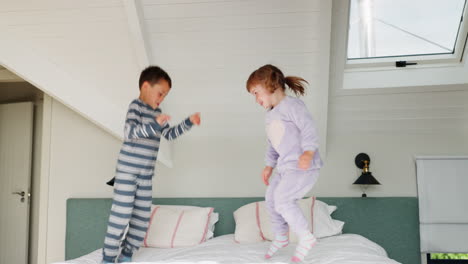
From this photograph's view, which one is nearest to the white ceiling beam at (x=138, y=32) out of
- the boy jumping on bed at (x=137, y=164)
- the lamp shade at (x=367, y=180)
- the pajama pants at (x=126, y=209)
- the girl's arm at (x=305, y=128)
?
the boy jumping on bed at (x=137, y=164)

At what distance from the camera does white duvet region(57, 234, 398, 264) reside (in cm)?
208

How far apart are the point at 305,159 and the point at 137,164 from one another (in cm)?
86

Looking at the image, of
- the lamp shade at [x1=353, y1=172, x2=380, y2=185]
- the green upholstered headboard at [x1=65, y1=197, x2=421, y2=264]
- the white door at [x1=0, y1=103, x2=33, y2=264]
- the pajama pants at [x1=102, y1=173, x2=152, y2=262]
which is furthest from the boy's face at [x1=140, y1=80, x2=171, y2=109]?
the white door at [x1=0, y1=103, x2=33, y2=264]

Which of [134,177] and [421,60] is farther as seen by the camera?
[421,60]

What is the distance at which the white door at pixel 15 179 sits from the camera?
4.30 meters

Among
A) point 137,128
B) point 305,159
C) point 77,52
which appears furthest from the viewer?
point 77,52

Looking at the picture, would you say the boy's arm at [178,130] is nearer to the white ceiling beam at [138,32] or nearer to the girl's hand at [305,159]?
the girl's hand at [305,159]

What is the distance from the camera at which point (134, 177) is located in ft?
7.03

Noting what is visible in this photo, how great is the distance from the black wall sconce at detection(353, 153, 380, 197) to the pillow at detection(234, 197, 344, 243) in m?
0.34

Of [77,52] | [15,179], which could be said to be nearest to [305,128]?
[77,52]

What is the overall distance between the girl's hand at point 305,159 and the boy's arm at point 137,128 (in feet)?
2.32

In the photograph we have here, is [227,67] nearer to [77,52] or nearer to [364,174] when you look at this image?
[77,52]

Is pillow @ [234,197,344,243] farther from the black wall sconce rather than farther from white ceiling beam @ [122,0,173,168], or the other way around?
white ceiling beam @ [122,0,173,168]

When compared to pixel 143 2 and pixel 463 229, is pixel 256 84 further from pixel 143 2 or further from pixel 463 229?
pixel 463 229
